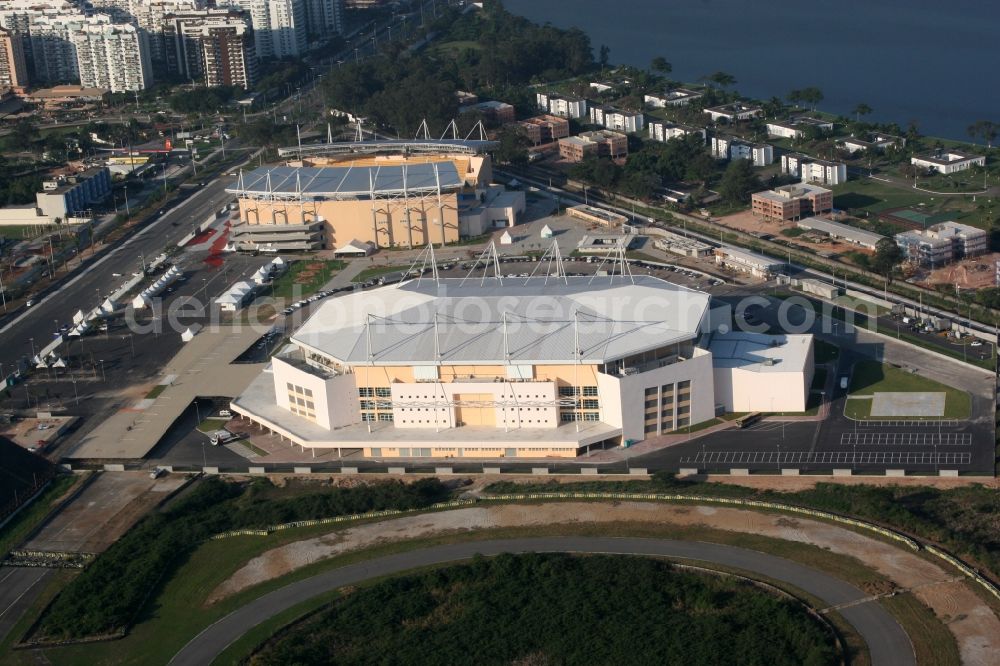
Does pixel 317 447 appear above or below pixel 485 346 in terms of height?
below

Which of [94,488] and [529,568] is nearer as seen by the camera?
[529,568]

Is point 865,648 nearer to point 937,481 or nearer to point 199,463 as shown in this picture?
point 937,481

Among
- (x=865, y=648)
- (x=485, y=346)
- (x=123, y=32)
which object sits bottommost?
(x=865, y=648)

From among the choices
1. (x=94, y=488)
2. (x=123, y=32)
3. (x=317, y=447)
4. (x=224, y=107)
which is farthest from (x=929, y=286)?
(x=123, y=32)

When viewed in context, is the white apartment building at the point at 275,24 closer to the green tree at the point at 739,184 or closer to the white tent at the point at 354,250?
the white tent at the point at 354,250

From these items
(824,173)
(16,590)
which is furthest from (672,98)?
(16,590)
